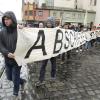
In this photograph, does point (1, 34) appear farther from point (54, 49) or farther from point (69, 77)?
point (69, 77)

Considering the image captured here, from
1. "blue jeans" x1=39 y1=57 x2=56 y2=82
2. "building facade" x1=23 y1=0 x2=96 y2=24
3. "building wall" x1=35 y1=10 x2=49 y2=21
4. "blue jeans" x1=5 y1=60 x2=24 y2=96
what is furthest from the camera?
"building facade" x1=23 y1=0 x2=96 y2=24

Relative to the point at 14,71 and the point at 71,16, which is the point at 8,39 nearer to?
the point at 14,71

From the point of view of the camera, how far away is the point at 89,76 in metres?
7.77


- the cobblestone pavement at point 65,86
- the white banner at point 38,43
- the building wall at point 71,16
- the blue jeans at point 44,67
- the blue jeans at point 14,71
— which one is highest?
the white banner at point 38,43

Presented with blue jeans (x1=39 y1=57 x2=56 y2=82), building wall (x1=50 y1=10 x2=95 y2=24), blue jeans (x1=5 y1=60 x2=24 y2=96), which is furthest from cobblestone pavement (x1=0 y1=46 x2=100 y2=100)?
building wall (x1=50 y1=10 x2=95 y2=24)

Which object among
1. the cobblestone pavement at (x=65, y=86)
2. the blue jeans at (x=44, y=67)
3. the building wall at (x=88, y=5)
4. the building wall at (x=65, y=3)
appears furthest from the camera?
the building wall at (x=65, y=3)

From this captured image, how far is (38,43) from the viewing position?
6.03 meters

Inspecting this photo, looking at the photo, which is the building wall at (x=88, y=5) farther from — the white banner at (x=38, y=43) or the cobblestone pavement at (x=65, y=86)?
the white banner at (x=38, y=43)

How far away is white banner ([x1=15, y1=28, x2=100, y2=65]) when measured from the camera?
543 cm

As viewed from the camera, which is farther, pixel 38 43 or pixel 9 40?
pixel 38 43

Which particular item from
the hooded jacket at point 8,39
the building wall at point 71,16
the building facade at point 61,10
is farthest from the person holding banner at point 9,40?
the building wall at point 71,16

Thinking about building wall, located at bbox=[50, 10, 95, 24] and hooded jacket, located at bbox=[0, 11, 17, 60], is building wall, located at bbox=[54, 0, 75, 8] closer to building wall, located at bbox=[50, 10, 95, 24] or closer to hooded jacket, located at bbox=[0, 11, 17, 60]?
building wall, located at bbox=[50, 10, 95, 24]

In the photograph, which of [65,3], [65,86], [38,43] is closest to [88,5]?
[65,3]

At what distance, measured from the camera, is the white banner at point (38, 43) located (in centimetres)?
543
